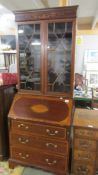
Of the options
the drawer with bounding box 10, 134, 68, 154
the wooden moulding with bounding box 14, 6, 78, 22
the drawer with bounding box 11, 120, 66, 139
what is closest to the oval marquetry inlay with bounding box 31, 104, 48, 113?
the drawer with bounding box 11, 120, 66, 139

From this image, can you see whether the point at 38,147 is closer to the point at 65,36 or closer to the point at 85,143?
the point at 85,143

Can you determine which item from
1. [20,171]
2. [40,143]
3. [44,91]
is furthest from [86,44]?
[20,171]

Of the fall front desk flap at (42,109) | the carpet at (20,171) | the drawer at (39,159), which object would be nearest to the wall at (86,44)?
the fall front desk flap at (42,109)

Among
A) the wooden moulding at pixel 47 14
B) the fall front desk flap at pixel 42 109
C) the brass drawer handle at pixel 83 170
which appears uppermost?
the wooden moulding at pixel 47 14

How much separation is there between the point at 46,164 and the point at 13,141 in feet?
1.79

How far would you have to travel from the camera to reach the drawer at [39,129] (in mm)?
1884

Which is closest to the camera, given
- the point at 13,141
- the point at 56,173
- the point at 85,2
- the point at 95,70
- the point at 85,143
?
the point at 85,143

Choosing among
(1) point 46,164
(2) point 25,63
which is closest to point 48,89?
(2) point 25,63

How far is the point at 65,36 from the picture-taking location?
77.8 inches

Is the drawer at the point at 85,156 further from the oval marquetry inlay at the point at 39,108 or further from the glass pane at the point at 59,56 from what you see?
the glass pane at the point at 59,56

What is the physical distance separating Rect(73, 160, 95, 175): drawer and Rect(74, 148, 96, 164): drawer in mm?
61

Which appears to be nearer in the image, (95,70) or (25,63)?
(25,63)

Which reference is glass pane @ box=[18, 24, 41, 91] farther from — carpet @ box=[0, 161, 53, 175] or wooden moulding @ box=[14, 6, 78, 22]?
carpet @ box=[0, 161, 53, 175]

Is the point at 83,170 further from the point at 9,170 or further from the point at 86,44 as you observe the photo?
the point at 86,44
